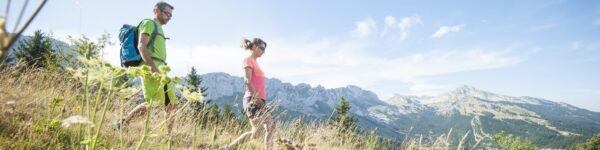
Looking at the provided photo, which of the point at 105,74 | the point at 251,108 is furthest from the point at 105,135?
the point at 105,74

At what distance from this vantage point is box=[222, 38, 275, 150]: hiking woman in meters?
4.65

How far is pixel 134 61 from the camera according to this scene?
4.38 meters

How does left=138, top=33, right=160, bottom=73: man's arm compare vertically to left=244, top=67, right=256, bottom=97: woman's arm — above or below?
above

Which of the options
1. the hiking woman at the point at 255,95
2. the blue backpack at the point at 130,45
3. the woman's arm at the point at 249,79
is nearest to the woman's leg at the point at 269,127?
the hiking woman at the point at 255,95

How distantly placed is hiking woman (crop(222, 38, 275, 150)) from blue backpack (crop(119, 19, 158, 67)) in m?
1.30

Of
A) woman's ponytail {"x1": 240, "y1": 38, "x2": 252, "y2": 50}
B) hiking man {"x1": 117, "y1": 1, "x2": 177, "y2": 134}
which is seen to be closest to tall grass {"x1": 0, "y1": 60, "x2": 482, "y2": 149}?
hiking man {"x1": 117, "y1": 1, "x2": 177, "y2": 134}

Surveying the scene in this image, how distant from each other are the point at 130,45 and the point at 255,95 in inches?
62.9

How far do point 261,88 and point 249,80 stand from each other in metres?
0.24

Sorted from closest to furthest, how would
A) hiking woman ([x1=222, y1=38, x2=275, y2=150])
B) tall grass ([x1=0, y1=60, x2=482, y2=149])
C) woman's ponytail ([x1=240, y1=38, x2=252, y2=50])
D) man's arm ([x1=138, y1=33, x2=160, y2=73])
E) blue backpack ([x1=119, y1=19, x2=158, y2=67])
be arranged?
tall grass ([x1=0, y1=60, x2=482, y2=149]) → man's arm ([x1=138, y1=33, x2=160, y2=73]) → blue backpack ([x1=119, y1=19, x2=158, y2=67]) → hiking woman ([x1=222, y1=38, x2=275, y2=150]) → woman's ponytail ([x1=240, y1=38, x2=252, y2=50])

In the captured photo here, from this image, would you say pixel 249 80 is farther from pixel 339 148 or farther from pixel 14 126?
pixel 14 126

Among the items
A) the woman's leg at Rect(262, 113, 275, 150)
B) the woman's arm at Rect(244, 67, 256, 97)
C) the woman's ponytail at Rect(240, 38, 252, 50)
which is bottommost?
the woman's leg at Rect(262, 113, 275, 150)

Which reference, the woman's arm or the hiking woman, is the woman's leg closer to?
the hiking woman

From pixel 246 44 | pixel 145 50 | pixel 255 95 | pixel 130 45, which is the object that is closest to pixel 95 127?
pixel 145 50

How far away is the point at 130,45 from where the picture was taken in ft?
14.6
